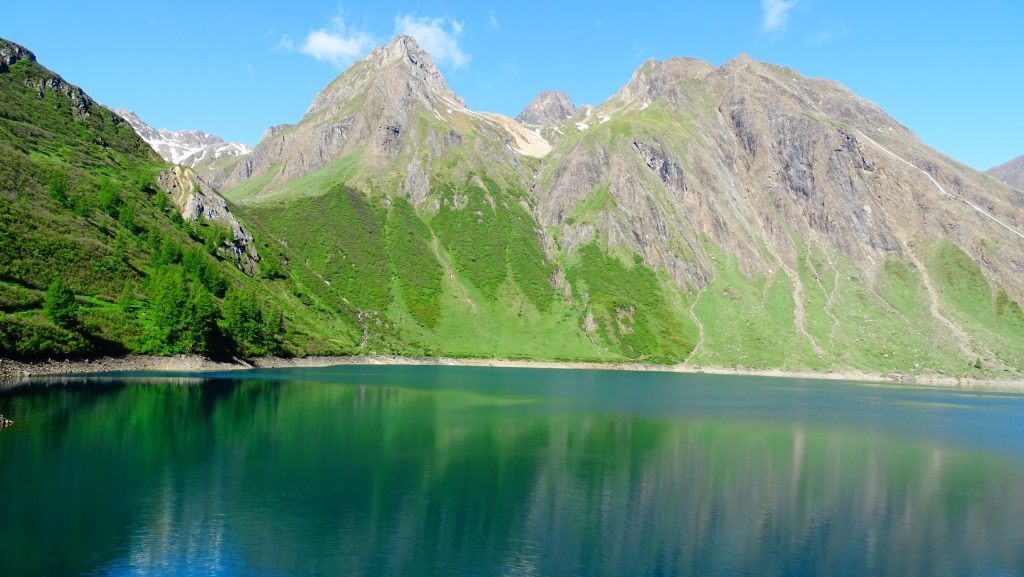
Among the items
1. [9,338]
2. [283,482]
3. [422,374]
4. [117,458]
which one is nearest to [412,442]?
[283,482]

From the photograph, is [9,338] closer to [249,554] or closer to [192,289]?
[192,289]

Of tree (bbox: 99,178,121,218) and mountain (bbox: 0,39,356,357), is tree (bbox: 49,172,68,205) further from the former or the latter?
tree (bbox: 99,178,121,218)

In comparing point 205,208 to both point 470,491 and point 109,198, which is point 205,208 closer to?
point 109,198

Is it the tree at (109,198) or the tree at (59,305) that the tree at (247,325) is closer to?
the tree at (109,198)

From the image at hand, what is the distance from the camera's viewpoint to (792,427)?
293 feet

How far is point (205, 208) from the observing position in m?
190

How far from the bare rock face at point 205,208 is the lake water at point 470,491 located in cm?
10121

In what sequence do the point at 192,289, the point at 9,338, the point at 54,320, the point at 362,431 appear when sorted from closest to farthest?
the point at 362,431 → the point at 9,338 → the point at 54,320 → the point at 192,289

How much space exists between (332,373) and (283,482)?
9556 cm

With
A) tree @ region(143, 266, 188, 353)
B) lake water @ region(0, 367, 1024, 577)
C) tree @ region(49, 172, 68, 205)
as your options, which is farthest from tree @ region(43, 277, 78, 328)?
tree @ region(49, 172, 68, 205)

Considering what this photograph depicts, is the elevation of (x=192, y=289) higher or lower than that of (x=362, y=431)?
higher

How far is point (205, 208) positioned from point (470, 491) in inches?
6754

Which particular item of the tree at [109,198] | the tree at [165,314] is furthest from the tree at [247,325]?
the tree at [109,198]

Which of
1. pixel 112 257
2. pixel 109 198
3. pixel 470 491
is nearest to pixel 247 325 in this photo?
pixel 112 257
